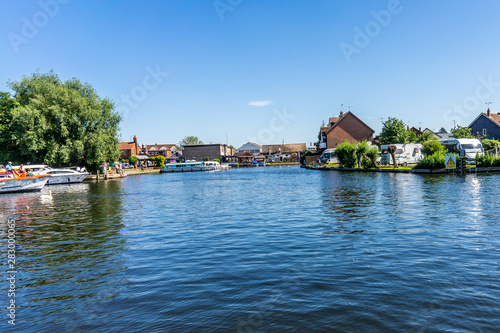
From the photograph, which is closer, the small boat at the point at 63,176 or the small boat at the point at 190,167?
the small boat at the point at 63,176

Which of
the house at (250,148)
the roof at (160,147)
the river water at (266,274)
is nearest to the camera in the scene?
the river water at (266,274)

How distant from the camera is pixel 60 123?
54.3m

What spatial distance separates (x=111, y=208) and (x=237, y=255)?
14995 mm

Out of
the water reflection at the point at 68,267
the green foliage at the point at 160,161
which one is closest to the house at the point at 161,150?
the green foliage at the point at 160,161

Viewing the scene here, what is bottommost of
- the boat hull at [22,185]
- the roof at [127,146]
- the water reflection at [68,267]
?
the water reflection at [68,267]

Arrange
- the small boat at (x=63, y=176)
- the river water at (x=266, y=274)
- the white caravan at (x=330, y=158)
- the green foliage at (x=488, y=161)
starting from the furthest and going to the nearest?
the white caravan at (x=330, y=158) → the small boat at (x=63, y=176) → the green foliage at (x=488, y=161) → the river water at (x=266, y=274)

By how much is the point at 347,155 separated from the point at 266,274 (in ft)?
173

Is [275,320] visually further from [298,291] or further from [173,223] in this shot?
[173,223]

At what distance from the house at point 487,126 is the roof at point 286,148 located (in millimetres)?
81385

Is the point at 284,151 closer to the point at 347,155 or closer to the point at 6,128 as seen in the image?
the point at 347,155

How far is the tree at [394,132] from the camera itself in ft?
259

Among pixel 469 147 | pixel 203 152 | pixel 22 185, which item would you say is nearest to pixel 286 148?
pixel 203 152

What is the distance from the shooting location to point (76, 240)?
1302cm

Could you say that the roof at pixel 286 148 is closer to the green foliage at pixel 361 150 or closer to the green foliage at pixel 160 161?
the green foliage at pixel 160 161
